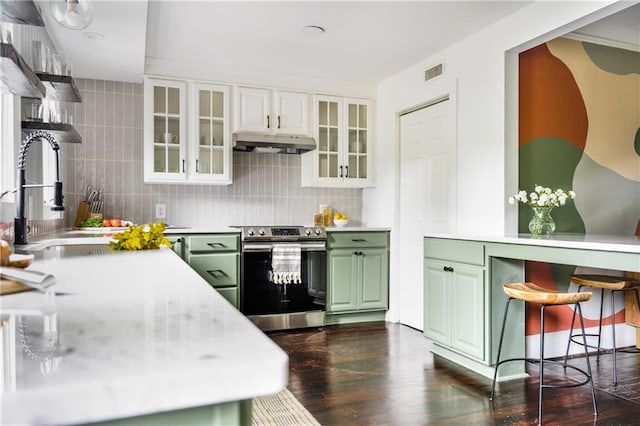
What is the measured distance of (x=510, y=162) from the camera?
323 centimetres

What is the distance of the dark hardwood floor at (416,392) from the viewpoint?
7.72 ft

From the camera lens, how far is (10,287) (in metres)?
0.93

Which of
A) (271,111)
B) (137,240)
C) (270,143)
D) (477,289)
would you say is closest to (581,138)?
(477,289)

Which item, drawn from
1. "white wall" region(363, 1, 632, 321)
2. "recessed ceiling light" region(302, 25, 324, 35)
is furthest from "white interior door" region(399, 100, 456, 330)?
"recessed ceiling light" region(302, 25, 324, 35)

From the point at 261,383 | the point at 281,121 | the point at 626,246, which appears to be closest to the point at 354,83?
the point at 281,121

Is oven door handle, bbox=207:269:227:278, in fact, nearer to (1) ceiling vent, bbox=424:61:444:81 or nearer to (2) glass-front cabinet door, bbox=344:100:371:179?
(2) glass-front cabinet door, bbox=344:100:371:179

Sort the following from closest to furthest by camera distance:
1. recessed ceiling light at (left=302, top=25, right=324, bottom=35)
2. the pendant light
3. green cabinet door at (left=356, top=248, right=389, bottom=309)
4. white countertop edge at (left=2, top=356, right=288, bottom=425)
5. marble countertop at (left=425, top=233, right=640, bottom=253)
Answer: white countertop edge at (left=2, top=356, right=288, bottom=425), the pendant light, marble countertop at (left=425, top=233, right=640, bottom=253), recessed ceiling light at (left=302, top=25, right=324, bottom=35), green cabinet door at (left=356, top=248, right=389, bottom=309)

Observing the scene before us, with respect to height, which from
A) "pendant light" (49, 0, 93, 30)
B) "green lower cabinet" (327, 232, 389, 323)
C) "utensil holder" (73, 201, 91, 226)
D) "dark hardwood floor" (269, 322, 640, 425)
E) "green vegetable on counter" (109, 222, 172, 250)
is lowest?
"dark hardwood floor" (269, 322, 640, 425)

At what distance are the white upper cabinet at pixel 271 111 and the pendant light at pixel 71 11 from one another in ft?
8.36

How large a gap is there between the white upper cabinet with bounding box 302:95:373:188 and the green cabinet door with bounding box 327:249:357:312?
774 mm

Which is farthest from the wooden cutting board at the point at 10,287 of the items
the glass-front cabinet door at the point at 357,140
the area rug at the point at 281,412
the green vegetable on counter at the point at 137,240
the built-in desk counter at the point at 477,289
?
the glass-front cabinet door at the point at 357,140

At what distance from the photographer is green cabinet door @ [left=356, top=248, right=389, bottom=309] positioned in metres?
4.50

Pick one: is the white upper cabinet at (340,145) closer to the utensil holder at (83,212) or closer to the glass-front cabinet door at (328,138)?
the glass-front cabinet door at (328,138)

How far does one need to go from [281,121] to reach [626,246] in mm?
3158
